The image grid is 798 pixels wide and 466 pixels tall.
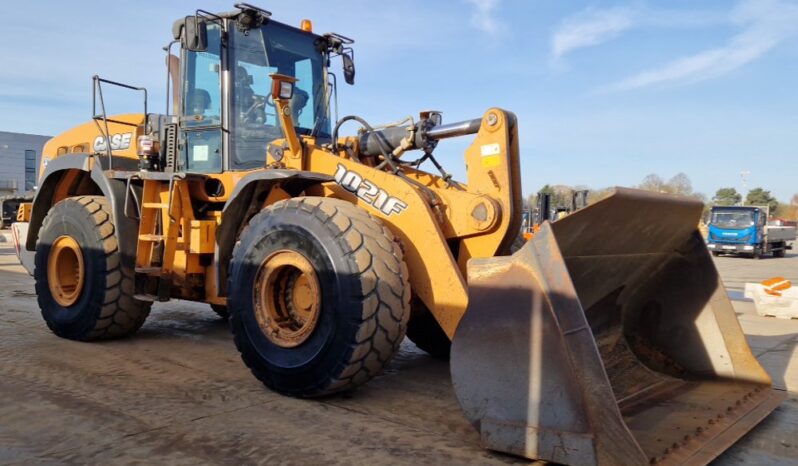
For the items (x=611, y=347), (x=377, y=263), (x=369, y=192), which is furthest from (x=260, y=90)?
(x=611, y=347)

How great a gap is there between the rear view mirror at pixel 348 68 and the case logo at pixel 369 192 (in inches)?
67.6

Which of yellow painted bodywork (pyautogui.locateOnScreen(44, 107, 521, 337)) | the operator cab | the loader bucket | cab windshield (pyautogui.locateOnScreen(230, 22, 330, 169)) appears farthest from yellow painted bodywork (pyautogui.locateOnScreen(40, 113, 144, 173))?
the loader bucket

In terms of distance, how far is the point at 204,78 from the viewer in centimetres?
544

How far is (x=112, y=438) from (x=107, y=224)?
2.80 metres

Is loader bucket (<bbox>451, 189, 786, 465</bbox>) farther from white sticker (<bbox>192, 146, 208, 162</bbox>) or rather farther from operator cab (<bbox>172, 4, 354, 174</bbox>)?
white sticker (<bbox>192, 146, 208, 162</bbox>)

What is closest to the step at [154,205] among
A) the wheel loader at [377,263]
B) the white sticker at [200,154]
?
the wheel loader at [377,263]

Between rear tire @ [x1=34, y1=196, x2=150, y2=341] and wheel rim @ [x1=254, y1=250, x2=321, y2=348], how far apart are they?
207 centimetres

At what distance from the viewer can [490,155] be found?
3988 millimetres

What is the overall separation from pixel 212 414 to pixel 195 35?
2800 mm

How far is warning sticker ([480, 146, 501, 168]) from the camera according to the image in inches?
156

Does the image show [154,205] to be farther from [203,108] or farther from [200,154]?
[203,108]

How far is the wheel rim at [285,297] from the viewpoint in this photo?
3.97 meters

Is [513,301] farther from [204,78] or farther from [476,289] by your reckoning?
[204,78]

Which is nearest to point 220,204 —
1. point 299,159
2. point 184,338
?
point 299,159
